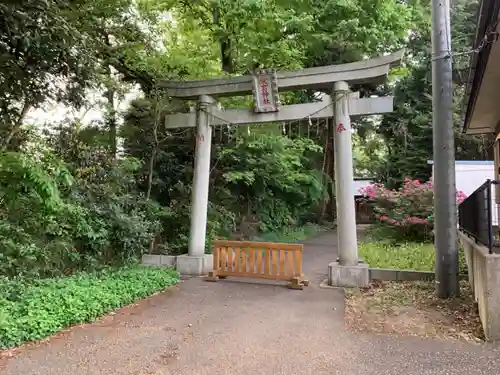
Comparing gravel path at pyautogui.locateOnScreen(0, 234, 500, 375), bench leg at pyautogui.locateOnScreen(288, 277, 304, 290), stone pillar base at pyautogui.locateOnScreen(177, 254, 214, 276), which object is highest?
stone pillar base at pyautogui.locateOnScreen(177, 254, 214, 276)

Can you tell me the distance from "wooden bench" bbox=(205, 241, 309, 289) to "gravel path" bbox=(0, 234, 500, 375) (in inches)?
48.5

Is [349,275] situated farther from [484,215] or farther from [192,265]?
[192,265]

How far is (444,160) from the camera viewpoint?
5648mm

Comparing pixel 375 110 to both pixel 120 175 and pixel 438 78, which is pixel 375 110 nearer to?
pixel 438 78

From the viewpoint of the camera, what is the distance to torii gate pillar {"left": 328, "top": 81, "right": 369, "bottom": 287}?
6.87 meters

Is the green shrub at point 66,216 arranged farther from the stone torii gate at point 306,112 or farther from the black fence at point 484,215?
the black fence at point 484,215

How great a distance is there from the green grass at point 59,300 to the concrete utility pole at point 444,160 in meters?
4.64

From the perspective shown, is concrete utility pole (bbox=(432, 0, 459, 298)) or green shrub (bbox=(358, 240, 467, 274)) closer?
concrete utility pole (bbox=(432, 0, 459, 298))

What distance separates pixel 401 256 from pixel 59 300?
287 inches

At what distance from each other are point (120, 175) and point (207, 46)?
15.1 ft

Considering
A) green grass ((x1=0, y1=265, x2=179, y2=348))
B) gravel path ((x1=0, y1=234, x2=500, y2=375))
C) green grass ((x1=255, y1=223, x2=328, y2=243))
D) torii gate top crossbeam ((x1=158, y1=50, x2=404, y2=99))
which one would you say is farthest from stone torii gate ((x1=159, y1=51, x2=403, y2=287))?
green grass ((x1=255, y1=223, x2=328, y2=243))

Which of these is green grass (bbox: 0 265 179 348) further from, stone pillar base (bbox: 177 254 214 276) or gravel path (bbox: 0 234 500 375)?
stone pillar base (bbox: 177 254 214 276)

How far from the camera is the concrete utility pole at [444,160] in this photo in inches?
220

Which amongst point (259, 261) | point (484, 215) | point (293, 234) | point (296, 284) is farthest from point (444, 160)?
point (293, 234)
